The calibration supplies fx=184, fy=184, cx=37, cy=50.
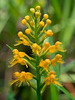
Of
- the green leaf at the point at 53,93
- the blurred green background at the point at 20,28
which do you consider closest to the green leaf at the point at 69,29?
the blurred green background at the point at 20,28

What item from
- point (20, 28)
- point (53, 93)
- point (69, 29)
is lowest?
point (53, 93)

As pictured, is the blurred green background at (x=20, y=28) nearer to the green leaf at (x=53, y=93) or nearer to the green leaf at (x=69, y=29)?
the green leaf at (x=69, y=29)

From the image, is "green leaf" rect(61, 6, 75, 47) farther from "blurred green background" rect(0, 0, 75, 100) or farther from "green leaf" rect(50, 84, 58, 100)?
"green leaf" rect(50, 84, 58, 100)

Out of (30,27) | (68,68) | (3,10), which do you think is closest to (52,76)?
(30,27)

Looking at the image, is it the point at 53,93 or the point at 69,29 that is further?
the point at 69,29

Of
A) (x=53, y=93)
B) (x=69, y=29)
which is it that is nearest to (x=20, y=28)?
(x=69, y=29)

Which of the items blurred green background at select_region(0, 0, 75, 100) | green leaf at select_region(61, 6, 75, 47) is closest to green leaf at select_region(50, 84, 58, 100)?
blurred green background at select_region(0, 0, 75, 100)

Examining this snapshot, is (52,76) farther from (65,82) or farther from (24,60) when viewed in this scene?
(65,82)

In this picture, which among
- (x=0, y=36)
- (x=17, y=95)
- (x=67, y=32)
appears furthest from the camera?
(x=0, y=36)

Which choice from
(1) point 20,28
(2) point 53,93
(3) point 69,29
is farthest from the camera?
(1) point 20,28

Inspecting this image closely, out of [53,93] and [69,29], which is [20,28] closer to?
[69,29]

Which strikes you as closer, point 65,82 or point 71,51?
point 65,82
